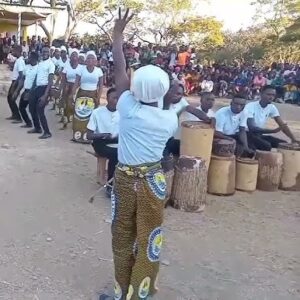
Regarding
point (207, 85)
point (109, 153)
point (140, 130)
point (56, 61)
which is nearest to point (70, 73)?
point (56, 61)

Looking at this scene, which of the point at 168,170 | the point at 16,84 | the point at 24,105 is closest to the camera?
the point at 168,170

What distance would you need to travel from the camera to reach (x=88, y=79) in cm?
946

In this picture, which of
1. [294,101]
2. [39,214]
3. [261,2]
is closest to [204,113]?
[39,214]

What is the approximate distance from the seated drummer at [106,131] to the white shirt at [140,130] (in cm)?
278

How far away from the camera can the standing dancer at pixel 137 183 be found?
11.1 feet

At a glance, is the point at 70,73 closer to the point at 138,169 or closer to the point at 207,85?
the point at 138,169

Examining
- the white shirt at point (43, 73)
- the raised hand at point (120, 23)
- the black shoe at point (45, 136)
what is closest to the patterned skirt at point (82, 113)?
the black shoe at point (45, 136)

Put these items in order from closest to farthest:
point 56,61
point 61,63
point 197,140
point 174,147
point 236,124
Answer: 1. point 197,140
2. point 174,147
3. point 236,124
4. point 61,63
5. point 56,61

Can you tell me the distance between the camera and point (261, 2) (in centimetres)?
3484

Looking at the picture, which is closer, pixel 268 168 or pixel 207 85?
pixel 268 168

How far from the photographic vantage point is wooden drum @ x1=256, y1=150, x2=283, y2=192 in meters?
7.04

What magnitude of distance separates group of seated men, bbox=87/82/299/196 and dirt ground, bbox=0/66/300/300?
23.7 inches

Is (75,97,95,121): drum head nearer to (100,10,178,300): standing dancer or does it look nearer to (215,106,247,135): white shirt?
(215,106,247,135): white shirt

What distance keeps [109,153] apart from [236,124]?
6.19 ft
